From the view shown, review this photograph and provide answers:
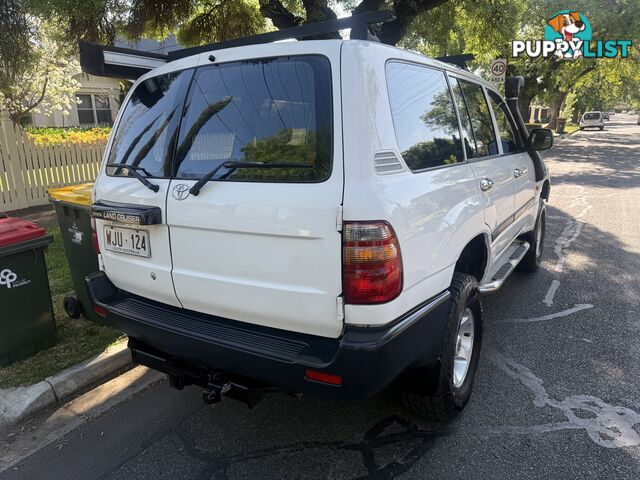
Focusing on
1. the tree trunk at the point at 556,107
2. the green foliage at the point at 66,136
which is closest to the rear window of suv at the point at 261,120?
the green foliage at the point at 66,136

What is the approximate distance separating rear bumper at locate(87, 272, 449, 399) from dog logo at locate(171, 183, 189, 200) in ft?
2.07

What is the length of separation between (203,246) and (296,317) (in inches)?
24.0

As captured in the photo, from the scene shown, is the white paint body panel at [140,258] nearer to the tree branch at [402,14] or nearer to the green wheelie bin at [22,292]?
the green wheelie bin at [22,292]

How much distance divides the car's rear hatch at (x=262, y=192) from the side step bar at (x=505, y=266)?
1459 millimetres

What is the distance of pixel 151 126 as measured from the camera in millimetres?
2785

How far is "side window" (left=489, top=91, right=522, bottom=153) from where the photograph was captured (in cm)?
416

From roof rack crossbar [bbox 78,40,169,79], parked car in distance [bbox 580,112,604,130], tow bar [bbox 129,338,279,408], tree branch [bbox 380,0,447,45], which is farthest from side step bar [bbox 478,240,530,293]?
parked car in distance [bbox 580,112,604,130]

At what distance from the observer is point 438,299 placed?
8.16 ft

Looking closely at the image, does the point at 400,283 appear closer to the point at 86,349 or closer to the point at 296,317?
the point at 296,317

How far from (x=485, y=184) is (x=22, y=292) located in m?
3.34

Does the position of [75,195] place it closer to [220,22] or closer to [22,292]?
[22,292]

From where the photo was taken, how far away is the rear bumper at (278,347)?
2076 mm

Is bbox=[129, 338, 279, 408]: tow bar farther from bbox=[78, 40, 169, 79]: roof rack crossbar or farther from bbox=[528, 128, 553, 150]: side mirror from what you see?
bbox=[528, 128, 553, 150]: side mirror

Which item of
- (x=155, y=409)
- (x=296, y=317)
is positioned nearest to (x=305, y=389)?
(x=296, y=317)
